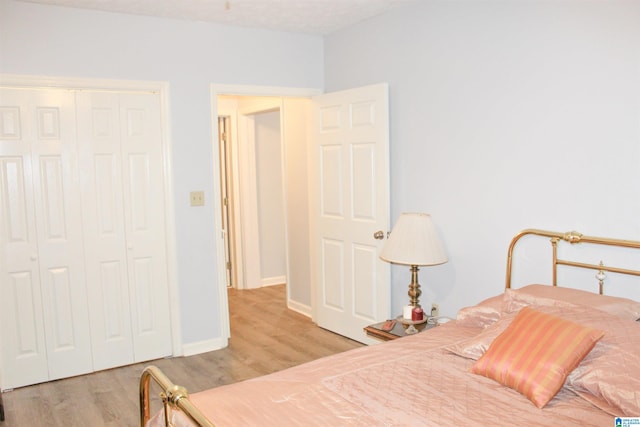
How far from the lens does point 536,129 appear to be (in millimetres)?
3004

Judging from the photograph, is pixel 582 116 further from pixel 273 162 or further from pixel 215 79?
pixel 273 162

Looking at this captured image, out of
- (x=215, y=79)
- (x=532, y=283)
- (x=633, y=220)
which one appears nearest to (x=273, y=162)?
(x=215, y=79)

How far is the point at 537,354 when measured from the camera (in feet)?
6.85

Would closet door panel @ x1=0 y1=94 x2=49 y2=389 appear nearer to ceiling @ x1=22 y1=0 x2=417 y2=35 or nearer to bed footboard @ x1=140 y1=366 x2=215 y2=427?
ceiling @ x1=22 y1=0 x2=417 y2=35

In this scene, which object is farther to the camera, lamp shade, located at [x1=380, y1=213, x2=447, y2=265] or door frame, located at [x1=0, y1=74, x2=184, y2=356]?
door frame, located at [x1=0, y1=74, x2=184, y2=356]

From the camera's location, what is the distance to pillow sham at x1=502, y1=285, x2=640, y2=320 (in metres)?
2.38

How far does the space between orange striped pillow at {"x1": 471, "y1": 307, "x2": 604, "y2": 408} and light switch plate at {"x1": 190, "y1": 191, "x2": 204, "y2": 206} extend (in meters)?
2.60

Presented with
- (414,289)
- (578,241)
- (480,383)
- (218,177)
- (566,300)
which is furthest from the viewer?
(218,177)

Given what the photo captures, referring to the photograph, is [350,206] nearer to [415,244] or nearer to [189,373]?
[415,244]

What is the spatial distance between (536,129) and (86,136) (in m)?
2.98

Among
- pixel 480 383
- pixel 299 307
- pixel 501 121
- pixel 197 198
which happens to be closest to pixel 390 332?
pixel 480 383

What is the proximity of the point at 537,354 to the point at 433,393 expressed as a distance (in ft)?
1.43

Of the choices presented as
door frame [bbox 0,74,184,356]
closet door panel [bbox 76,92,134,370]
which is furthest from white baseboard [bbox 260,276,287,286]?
closet door panel [bbox 76,92,134,370]

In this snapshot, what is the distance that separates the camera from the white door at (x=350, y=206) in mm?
4035
